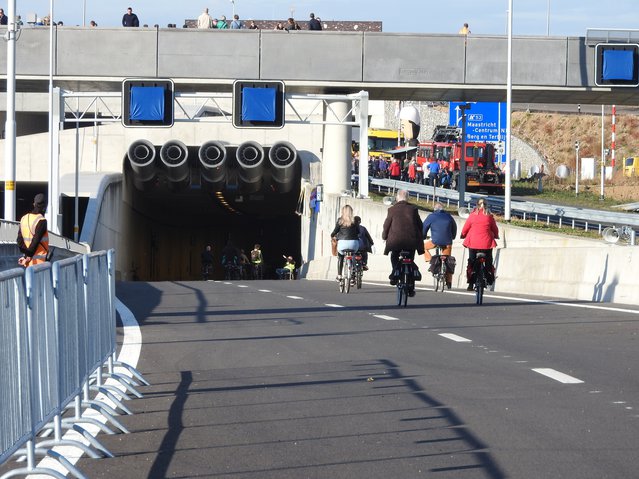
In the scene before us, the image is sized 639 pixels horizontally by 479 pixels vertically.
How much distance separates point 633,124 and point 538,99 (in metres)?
51.2

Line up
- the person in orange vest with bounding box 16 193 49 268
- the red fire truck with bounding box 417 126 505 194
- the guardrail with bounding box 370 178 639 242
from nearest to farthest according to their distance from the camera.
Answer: the person in orange vest with bounding box 16 193 49 268, the guardrail with bounding box 370 178 639 242, the red fire truck with bounding box 417 126 505 194

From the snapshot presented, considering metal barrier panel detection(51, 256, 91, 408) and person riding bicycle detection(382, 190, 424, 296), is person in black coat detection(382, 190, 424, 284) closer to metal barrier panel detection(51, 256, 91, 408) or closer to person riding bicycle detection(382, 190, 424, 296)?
person riding bicycle detection(382, 190, 424, 296)

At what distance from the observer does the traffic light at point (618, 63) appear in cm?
4322

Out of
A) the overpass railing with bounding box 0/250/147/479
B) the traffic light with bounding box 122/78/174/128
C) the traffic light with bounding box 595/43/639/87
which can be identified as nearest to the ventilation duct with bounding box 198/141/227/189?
the traffic light with bounding box 122/78/174/128

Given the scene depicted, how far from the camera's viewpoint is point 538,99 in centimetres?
4775

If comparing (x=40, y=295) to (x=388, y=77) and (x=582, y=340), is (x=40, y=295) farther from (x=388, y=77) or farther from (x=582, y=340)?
(x=388, y=77)

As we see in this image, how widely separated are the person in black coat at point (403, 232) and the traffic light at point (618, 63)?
81.9 ft

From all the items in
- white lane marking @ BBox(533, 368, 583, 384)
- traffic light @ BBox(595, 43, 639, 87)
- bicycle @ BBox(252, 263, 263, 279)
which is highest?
traffic light @ BBox(595, 43, 639, 87)

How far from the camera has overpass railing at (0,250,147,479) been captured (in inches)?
243

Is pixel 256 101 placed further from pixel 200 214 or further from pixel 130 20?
pixel 200 214

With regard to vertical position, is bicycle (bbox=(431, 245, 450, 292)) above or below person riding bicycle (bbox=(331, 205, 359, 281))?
below

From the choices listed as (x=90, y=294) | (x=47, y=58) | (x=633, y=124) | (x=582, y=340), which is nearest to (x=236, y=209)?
(x=47, y=58)

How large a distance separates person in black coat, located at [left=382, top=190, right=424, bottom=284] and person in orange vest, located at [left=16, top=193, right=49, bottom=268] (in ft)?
16.4

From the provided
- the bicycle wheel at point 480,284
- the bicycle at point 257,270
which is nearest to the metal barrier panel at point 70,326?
the bicycle wheel at point 480,284
